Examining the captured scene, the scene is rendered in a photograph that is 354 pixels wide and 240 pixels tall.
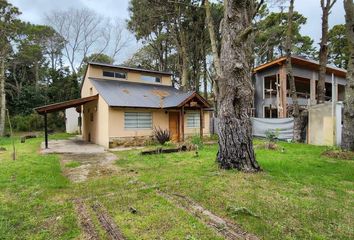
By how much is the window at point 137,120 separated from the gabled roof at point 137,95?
24.4 inches

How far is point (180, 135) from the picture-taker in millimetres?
14164

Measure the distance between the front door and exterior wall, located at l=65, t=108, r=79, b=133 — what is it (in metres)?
11.6

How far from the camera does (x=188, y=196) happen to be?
4.25 meters

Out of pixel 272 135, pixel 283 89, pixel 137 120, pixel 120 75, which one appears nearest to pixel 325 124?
pixel 272 135

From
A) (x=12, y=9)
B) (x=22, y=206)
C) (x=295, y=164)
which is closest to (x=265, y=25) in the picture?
(x=295, y=164)

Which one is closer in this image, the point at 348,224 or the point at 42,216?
the point at 348,224

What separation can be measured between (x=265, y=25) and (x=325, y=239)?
20952 mm

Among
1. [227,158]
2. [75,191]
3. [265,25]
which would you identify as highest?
[265,25]

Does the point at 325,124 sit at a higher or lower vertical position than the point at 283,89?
lower

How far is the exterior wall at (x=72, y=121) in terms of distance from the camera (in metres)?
21.8

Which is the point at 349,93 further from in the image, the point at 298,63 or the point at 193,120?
the point at 298,63

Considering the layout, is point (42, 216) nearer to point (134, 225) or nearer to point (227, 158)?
point (134, 225)

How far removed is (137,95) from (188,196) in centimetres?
1034

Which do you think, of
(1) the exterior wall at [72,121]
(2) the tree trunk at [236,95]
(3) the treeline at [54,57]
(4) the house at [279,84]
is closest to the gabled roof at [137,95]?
(4) the house at [279,84]
